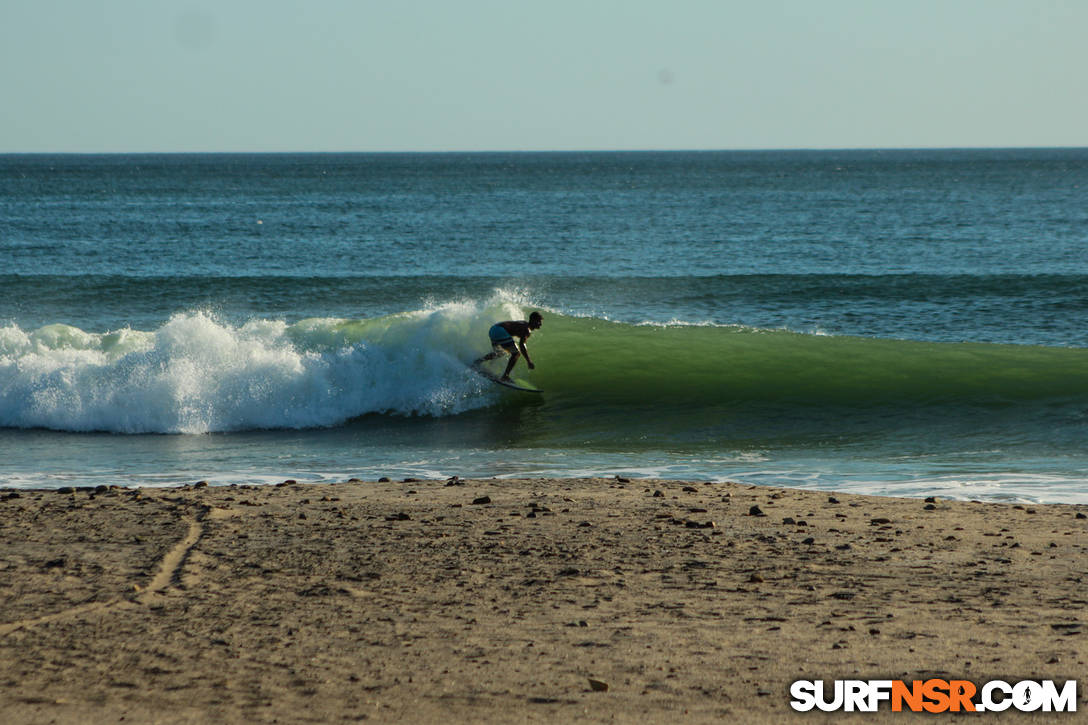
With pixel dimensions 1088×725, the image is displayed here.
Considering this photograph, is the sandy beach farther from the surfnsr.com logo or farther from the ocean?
the ocean

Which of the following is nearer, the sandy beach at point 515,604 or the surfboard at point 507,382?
the sandy beach at point 515,604

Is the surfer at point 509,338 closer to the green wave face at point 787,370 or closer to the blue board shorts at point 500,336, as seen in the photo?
the blue board shorts at point 500,336

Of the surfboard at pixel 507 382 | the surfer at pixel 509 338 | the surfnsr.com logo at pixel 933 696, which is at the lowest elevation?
the surfnsr.com logo at pixel 933 696

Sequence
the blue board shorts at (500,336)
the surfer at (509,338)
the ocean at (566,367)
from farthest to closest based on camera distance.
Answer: the blue board shorts at (500,336)
the surfer at (509,338)
the ocean at (566,367)

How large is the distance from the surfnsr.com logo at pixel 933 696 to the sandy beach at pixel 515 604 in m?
0.08

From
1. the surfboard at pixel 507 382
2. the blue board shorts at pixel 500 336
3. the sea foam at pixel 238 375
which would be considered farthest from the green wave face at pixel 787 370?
the sea foam at pixel 238 375

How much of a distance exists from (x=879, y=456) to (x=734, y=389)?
168 inches

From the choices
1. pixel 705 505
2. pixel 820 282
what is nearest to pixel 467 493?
pixel 705 505

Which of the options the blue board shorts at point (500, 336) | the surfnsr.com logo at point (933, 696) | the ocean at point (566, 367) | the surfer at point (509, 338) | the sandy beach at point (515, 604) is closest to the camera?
the surfnsr.com logo at point (933, 696)

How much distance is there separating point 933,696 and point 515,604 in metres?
2.35

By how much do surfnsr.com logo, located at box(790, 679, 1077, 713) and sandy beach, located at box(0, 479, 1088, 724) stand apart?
78 millimetres

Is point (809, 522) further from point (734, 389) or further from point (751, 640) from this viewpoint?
point (734, 389)

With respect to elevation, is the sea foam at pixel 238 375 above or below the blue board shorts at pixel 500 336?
below

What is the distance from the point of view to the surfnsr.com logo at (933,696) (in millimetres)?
4871
